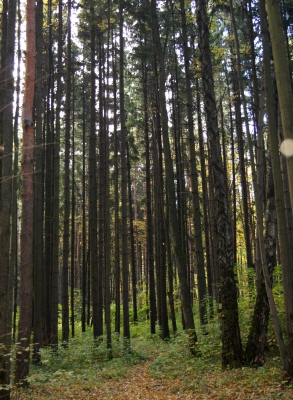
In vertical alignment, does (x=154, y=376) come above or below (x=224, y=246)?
below

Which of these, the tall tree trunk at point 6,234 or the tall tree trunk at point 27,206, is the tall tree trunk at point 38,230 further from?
the tall tree trunk at point 27,206

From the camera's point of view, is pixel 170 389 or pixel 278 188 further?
pixel 170 389

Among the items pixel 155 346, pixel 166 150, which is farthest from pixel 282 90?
pixel 155 346

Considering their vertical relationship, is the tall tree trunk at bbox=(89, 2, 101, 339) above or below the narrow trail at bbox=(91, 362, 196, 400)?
above

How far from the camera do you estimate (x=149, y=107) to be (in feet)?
60.5

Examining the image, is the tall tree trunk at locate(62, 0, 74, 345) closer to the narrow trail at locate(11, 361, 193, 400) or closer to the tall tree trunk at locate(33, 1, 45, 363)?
the tall tree trunk at locate(33, 1, 45, 363)

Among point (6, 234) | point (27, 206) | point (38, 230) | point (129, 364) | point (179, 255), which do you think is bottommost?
point (129, 364)

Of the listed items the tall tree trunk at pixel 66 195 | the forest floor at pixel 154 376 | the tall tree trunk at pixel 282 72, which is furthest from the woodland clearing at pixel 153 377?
the tall tree trunk at pixel 282 72

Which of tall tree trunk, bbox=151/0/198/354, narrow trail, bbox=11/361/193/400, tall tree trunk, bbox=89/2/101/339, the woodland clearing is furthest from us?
tall tree trunk, bbox=89/2/101/339

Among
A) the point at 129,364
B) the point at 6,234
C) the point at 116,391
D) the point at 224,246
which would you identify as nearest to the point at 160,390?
the point at 116,391

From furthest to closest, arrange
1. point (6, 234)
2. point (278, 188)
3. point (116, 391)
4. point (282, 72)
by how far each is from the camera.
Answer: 1. point (116, 391)
2. point (6, 234)
3. point (278, 188)
4. point (282, 72)

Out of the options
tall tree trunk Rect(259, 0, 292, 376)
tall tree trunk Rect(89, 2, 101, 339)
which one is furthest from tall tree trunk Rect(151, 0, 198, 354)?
tall tree trunk Rect(259, 0, 292, 376)

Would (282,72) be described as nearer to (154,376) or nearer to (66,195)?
(154,376)

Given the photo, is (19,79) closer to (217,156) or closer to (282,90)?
(217,156)
